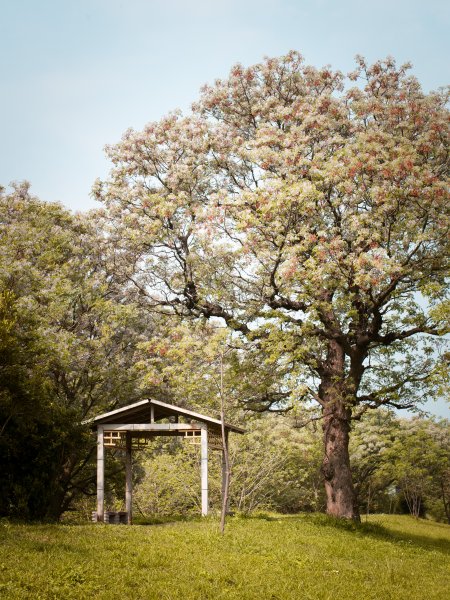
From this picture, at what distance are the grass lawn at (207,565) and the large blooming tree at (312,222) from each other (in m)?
4.96

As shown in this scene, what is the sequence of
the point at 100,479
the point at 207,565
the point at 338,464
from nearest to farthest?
1. the point at 207,565
2. the point at 100,479
3. the point at 338,464

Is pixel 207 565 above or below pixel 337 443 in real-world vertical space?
below

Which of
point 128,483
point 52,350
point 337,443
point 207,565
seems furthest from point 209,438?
point 207,565

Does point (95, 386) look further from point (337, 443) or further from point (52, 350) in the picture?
point (337, 443)

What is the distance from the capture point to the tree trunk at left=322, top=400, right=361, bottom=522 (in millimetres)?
20172

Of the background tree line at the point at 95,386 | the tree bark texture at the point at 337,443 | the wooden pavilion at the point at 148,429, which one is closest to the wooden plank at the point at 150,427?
the wooden pavilion at the point at 148,429

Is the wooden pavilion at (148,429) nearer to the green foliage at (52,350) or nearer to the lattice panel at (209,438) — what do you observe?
Answer: the lattice panel at (209,438)

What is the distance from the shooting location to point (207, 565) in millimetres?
10922

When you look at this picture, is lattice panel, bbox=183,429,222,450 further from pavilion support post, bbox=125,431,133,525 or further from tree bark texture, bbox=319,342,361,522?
tree bark texture, bbox=319,342,361,522

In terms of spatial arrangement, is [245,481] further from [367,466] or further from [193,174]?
[193,174]

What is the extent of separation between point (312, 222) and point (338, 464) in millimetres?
7796

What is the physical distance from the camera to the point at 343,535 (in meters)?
17.1

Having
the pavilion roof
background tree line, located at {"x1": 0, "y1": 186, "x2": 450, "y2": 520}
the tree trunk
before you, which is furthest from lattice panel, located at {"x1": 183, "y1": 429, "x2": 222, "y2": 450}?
the tree trunk

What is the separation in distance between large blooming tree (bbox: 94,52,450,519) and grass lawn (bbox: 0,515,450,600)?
4958 millimetres
